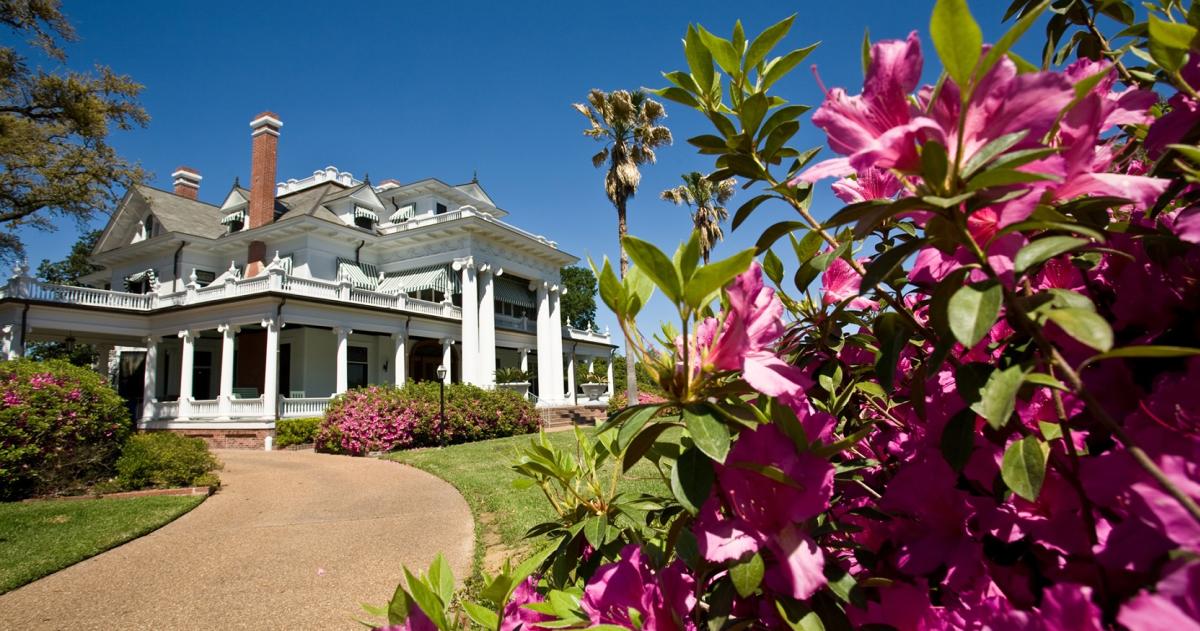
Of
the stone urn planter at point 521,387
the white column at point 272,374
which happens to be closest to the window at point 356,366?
the white column at point 272,374

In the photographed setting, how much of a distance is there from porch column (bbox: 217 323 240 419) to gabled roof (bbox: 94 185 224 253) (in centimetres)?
703

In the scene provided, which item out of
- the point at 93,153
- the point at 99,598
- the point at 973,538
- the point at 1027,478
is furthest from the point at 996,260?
the point at 93,153

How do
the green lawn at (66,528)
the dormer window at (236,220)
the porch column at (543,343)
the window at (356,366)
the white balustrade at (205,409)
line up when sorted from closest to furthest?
the green lawn at (66,528) → the white balustrade at (205,409) → the window at (356,366) → the dormer window at (236,220) → the porch column at (543,343)

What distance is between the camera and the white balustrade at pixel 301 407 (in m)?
16.4

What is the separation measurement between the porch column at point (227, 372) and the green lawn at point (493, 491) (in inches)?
258

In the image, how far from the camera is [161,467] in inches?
365

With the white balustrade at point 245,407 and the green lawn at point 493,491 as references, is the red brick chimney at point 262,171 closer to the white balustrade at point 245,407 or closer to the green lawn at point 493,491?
the white balustrade at point 245,407

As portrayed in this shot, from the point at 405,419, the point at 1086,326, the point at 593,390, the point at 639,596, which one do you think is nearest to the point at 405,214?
the point at 593,390

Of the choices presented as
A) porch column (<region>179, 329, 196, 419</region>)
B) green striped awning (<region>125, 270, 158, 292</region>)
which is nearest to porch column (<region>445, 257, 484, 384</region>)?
porch column (<region>179, 329, 196, 419</region>)

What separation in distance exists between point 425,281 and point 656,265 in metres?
22.0

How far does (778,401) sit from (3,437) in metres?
12.3

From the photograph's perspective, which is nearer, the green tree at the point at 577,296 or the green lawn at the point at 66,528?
the green lawn at the point at 66,528

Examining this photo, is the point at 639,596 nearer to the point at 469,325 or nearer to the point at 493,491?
the point at 493,491

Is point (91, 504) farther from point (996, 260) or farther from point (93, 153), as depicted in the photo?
point (93, 153)
